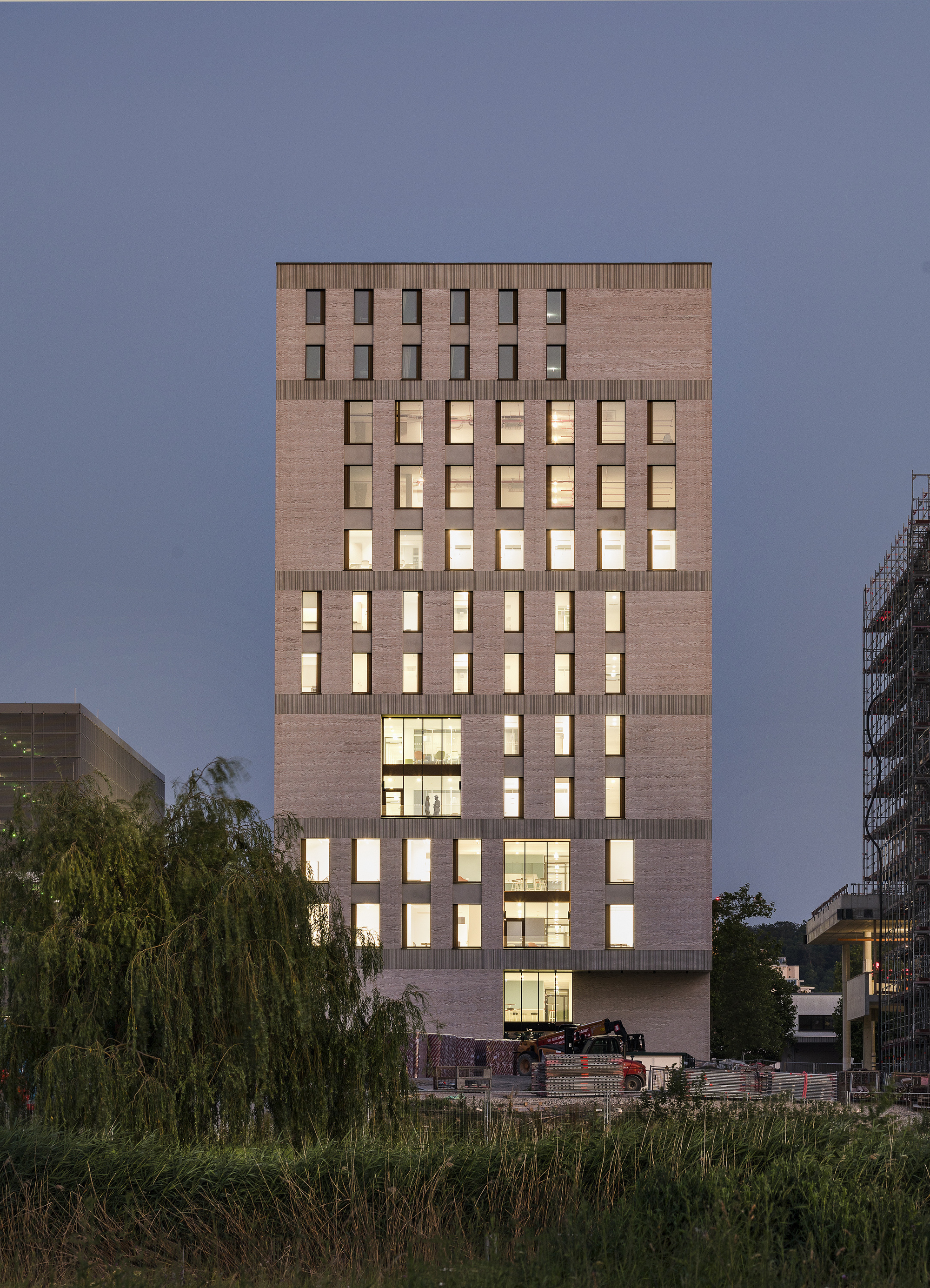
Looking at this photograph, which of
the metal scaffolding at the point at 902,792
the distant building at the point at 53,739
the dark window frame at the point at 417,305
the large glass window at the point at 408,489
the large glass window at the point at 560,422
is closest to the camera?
the metal scaffolding at the point at 902,792

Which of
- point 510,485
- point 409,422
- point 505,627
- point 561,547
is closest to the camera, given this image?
point 505,627

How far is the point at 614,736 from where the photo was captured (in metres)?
73.5

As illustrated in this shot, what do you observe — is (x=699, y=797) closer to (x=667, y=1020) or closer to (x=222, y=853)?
(x=667, y=1020)

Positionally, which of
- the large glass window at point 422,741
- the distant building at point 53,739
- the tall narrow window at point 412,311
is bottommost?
the large glass window at point 422,741

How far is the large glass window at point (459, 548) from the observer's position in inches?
2953

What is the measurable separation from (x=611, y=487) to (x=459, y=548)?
27.3ft

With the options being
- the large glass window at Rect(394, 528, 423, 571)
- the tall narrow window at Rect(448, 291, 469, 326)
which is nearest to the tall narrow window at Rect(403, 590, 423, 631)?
the large glass window at Rect(394, 528, 423, 571)

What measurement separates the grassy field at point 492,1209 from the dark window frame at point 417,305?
2451 inches

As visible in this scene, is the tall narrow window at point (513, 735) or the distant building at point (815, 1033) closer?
the tall narrow window at point (513, 735)

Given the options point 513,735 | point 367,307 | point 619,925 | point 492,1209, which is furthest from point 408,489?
point 492,1209

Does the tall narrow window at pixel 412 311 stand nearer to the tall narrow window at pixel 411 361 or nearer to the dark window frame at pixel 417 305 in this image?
the dark window frame at pixel 417 305

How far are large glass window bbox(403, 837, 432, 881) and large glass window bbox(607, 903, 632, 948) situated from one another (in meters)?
9.06

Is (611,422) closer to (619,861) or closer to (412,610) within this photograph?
(412,610)

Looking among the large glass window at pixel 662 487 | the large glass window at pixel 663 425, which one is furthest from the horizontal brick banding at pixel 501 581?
the large glass window at pixel 663 425
